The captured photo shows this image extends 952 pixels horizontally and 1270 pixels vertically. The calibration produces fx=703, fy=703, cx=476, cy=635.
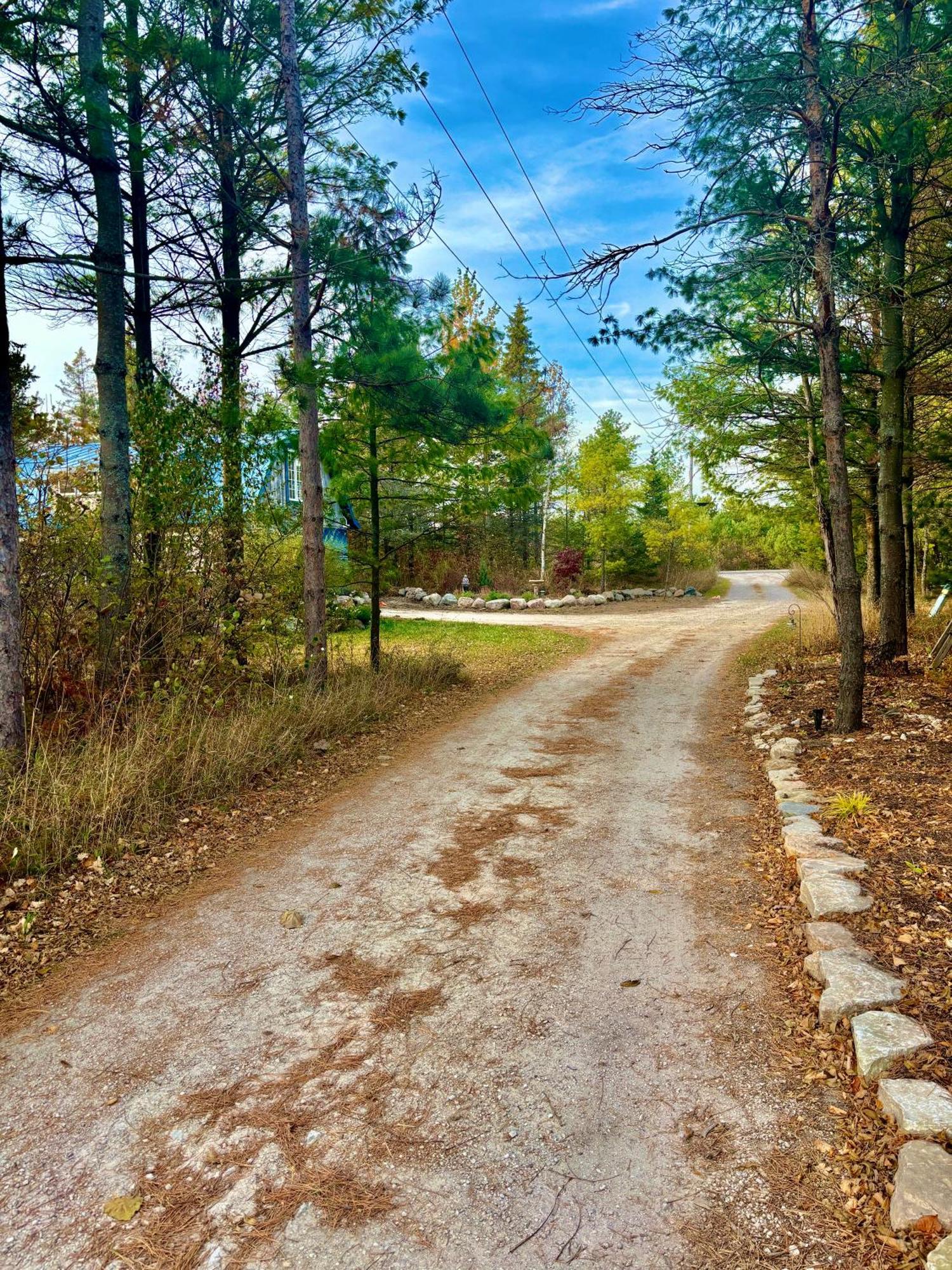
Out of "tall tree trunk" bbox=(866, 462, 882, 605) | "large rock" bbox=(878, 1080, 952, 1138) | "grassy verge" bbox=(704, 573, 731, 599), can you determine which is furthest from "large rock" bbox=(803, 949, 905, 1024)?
"grassy verge" bbox=(704, 573, 731, 599)

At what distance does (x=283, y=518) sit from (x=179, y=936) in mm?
4218

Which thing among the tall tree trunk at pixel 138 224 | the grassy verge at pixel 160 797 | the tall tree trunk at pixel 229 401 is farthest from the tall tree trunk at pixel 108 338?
the grassy verge at pixel 160 797

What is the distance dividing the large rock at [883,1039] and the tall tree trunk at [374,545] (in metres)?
6.44

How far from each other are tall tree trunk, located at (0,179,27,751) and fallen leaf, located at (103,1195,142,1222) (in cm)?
315

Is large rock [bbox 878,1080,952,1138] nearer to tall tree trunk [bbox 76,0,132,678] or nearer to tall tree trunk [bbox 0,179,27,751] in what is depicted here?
tall tree trunk [bbox 0,179,27,751]

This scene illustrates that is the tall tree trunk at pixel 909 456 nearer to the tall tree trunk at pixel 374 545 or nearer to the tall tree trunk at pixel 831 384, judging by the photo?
the tall tree trunk at pixel 831 384

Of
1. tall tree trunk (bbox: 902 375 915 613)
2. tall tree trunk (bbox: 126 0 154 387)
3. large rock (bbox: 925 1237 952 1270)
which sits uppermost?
tall tree trunk (bbox: 126 0 154 387)

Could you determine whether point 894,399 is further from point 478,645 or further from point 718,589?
point 718,589

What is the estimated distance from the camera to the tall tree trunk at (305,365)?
A: 20.4 feet

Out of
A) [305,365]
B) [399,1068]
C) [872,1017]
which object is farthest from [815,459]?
[399,1068]

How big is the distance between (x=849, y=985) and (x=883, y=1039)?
31cm

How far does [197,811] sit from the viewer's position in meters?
4.46

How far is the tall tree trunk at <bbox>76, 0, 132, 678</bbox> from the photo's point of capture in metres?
5.23

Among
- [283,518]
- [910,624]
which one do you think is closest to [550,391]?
[910,624]
